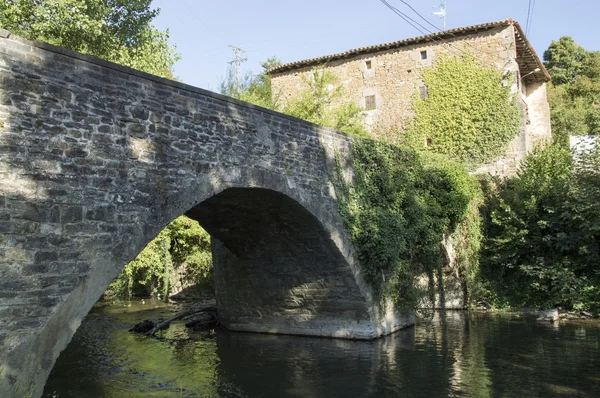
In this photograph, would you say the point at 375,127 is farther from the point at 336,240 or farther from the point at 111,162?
the point at 111,162

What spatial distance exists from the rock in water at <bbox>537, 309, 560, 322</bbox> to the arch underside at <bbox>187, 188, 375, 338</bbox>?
5234 millimetres

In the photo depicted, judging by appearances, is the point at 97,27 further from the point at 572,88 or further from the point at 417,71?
the point at 572,88

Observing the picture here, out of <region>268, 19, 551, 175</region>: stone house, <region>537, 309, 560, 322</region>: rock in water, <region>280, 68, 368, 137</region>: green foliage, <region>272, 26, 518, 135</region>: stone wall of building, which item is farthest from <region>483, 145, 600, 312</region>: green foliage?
<region>280, 68, 368, 137</region>: green foliage

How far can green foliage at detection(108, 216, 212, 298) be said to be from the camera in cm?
1845

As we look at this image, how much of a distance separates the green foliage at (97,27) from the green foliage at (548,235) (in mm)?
11399

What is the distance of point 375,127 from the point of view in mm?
20859

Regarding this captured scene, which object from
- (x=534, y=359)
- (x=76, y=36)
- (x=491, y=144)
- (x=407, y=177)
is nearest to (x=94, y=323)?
(x=76, y=36)

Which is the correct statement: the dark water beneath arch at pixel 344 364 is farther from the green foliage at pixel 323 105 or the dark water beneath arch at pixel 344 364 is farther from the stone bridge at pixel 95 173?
the green foliage at pixel 323 105

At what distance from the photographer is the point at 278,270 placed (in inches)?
433

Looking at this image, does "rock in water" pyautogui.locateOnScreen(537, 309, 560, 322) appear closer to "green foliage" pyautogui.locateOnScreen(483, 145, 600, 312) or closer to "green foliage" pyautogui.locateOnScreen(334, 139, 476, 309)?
"green foliage" pyautogui.locateOnScreen(483, 145, 600, 312)

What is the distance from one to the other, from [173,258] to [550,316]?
1302 cm

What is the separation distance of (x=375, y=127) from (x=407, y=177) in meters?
9.44

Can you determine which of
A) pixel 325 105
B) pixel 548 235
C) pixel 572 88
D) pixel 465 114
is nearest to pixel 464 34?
pixel 465 114

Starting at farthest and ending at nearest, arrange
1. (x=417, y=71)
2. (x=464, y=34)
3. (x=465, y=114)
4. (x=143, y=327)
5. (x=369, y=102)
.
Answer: (x=369, y=102) < (x=417, y=71) < (x=464, y=34) < (x=465, y=114) < (x=143, y=327)
